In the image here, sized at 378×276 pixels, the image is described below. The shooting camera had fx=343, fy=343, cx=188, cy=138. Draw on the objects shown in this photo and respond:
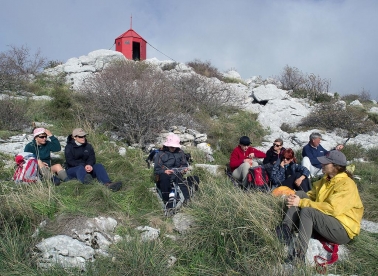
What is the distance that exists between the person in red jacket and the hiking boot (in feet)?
7.18

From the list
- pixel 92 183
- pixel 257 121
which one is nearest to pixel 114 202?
pixel 92 183

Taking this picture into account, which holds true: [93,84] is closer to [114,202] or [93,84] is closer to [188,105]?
[188,105]

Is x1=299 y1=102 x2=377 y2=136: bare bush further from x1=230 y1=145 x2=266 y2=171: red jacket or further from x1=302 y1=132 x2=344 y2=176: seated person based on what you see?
x1=230 y1=145 x2=266 y2=171: red jacket

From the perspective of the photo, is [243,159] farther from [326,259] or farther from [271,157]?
[326,259]

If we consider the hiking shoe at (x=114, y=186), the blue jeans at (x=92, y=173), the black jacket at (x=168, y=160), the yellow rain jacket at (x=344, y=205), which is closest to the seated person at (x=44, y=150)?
the blue jeans at (x=92, y=173)

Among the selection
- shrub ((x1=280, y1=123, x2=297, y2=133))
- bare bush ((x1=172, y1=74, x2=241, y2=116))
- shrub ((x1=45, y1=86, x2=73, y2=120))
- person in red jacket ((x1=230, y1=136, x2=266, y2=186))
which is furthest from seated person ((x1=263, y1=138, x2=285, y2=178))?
shrub ((x1=45, y1=86, x2=73, y2=120))

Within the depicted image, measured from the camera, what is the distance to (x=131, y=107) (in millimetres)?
8250

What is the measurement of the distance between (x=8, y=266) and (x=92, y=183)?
214cm

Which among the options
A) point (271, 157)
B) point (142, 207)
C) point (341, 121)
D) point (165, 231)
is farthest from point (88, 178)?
point (341, 121)

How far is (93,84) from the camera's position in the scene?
9.36 meters

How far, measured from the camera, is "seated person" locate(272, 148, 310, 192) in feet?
17.6

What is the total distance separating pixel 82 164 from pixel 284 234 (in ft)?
11.7

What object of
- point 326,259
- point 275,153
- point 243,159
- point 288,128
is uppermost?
point 288,128

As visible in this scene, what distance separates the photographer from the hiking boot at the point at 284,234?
11.8 ft
